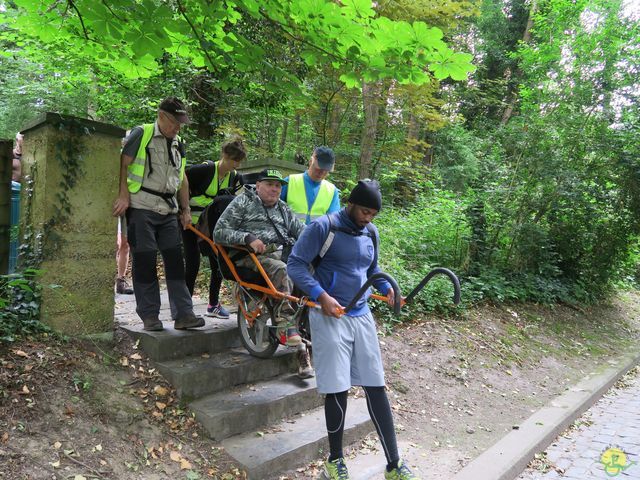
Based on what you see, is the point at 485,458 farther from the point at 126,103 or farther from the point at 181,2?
the point at 126,103

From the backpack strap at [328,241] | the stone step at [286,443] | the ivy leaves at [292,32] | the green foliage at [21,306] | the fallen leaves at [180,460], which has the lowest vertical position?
the stone step at [286,443]

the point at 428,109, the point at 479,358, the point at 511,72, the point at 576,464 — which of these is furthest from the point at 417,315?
the point at 511,72

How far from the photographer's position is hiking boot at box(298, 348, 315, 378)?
172 inches

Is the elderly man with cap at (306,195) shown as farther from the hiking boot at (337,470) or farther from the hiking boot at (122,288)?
the hiking boot at (122,288)

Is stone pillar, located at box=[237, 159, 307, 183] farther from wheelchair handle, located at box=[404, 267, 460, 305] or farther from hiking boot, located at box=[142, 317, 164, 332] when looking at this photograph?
wheelchair handle, located at box=[404, 267, 460, 305]

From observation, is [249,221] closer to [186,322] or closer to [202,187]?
[202,187]

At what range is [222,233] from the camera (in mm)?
4047

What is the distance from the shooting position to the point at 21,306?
354 cm

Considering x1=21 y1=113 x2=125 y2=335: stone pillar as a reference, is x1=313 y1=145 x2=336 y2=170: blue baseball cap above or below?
above

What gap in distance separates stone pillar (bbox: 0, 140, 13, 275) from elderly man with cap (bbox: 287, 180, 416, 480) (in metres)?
2.50

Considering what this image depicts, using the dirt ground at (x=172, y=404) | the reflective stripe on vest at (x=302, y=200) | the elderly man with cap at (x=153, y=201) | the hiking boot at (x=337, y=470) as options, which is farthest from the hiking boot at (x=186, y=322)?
the hiking boot at (x=337, y=470)

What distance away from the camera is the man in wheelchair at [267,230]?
4.00 m

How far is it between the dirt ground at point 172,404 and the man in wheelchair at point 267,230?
1.15 meters

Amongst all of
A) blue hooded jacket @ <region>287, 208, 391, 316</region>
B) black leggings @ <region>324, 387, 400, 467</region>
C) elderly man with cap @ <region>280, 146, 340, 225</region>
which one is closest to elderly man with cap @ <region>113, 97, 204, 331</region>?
elderly man with cap @ <region>280, 146, 340, 225</region>
